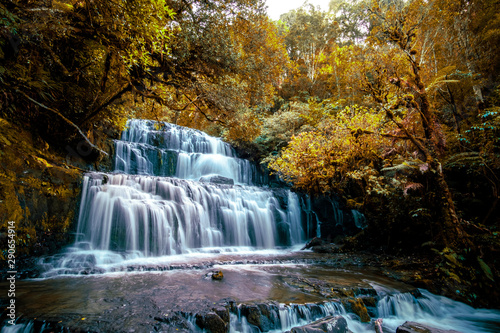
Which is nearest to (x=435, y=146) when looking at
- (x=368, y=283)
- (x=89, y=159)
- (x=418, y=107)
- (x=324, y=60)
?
(x=418, y=107)

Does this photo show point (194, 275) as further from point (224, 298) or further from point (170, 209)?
point (170, 209)

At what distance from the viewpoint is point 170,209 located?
9.29 m

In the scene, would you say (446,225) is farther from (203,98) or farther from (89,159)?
(89,159)

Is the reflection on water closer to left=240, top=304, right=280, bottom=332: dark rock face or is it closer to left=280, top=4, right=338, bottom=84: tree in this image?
left=240, top=304, right=280, bottom=332: dark rock face

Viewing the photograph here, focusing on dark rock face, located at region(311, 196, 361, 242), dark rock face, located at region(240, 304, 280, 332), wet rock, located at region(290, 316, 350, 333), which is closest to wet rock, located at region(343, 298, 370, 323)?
wet rock, located at region(290, 316, 350, 333)

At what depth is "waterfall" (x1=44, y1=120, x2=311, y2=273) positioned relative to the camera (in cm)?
741

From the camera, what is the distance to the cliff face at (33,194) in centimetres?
519

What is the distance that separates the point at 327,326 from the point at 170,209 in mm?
7269

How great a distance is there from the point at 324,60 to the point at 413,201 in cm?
2267

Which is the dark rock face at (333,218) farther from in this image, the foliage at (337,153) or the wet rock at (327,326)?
the wet rock at (327,326)

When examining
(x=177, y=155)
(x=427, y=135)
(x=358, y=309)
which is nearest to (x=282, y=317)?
(x=358, y=309)

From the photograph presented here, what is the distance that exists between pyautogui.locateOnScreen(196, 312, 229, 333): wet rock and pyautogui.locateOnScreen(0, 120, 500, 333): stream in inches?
0.8

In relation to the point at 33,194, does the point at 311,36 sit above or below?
above

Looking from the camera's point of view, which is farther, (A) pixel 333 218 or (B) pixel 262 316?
(A) pixel 333 218
